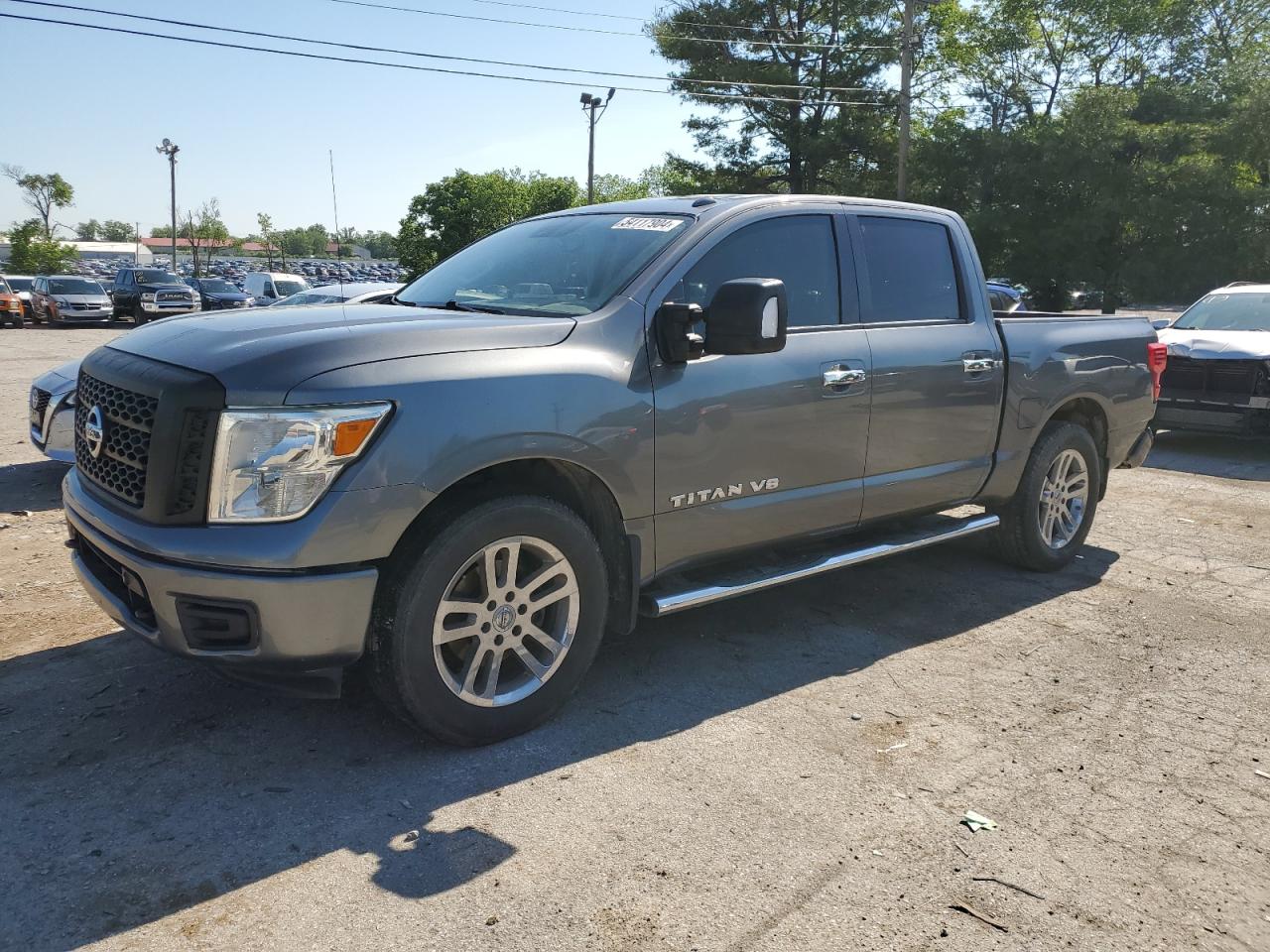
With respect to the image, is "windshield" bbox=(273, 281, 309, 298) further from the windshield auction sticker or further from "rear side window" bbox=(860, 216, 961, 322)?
the windshield auction sticker

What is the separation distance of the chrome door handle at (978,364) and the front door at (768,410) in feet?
2.48

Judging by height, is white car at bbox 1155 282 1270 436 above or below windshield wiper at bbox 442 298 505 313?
below

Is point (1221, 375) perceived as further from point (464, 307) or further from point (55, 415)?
point (55, 415)

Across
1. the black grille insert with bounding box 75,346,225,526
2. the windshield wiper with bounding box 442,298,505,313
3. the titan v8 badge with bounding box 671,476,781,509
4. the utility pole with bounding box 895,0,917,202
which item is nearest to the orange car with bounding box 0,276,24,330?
the utility pole with bounding box 895,0,917,202

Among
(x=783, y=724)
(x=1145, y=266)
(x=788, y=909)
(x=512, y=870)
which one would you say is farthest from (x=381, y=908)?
(x=1145, y=266)

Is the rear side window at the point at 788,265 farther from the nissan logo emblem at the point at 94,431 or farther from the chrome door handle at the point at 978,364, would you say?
the nissan logo emblem at the point at 94,431

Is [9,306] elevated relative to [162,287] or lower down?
lower down

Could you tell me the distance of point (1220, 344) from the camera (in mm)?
10367

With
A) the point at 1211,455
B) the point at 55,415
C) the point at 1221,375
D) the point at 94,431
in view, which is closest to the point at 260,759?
the point at 94,431

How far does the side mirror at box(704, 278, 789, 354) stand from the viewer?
3.70 meters

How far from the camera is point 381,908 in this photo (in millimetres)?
2609

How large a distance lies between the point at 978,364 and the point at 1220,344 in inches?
270

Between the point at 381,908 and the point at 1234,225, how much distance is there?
32.7m

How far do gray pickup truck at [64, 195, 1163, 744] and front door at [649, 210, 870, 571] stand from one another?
0.01 meters
